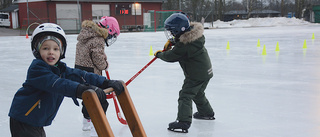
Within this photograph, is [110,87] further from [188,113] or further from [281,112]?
[281,112]

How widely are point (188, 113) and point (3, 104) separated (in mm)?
2614

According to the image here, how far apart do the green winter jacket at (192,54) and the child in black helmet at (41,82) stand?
4.63ft

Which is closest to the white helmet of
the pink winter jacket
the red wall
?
the pink winter jacket

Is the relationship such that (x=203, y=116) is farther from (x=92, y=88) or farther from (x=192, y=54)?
(x=92, y=88)

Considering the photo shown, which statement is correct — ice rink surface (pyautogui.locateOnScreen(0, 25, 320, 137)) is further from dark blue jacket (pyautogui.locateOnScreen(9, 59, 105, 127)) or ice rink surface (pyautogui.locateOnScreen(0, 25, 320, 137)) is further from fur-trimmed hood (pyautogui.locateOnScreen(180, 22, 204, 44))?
dark blue jacket (pyautogui.locateOnScreen(9, 59, 105, 127))

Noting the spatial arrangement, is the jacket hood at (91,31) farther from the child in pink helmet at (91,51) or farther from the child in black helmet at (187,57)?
the child in black helmet at (187,57)

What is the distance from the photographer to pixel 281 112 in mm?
4000

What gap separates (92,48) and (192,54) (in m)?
1.00

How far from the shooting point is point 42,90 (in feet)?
6.68

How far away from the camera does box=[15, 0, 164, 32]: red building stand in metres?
29.2

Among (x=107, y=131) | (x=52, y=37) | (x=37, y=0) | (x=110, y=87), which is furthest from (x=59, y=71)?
(x=37, y=0)

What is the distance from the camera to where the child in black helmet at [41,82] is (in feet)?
6.49

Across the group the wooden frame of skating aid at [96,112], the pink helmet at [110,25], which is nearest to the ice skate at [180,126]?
the pink helmet at [110,25]

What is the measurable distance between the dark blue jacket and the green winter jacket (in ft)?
4.62
